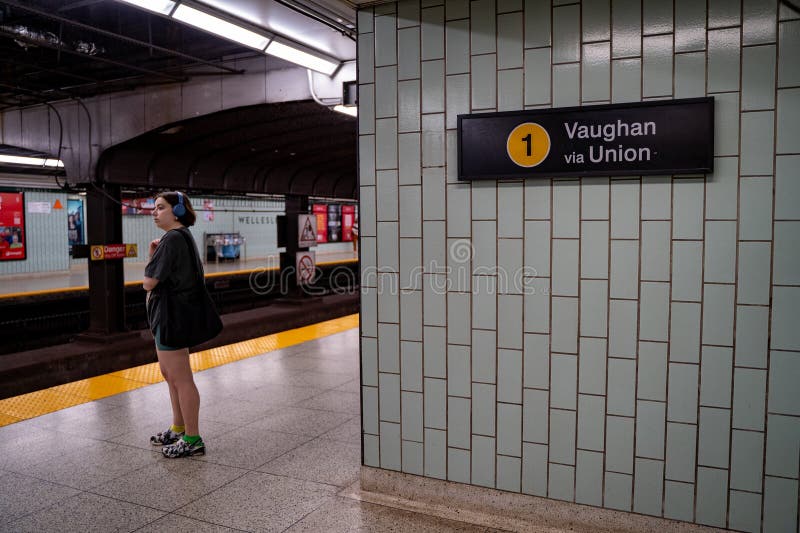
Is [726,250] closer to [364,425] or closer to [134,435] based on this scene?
[364,425]

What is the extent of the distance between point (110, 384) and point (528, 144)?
4.79 meters

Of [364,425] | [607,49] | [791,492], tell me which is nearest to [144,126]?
[364,425]

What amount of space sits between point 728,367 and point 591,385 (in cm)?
60

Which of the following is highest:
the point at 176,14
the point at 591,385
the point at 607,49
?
the point at 176,14

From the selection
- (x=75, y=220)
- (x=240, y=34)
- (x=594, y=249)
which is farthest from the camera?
(x=75, y=220)

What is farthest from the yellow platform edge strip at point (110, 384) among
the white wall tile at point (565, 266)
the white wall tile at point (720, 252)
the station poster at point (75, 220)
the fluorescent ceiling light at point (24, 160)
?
the station poster at point (75, 220)

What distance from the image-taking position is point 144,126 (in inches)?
301

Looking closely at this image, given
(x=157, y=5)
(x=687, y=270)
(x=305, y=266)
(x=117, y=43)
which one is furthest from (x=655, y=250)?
(x=305, y=266)

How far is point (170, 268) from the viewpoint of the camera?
374 cm

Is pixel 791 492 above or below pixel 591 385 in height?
below

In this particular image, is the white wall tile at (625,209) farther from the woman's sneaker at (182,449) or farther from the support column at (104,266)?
the support column at (104,266)

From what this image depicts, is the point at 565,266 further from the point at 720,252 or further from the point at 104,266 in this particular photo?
the point at 104,266

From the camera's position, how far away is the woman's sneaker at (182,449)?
3930 millimetres

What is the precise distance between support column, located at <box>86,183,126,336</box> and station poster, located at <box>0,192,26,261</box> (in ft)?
35.9
